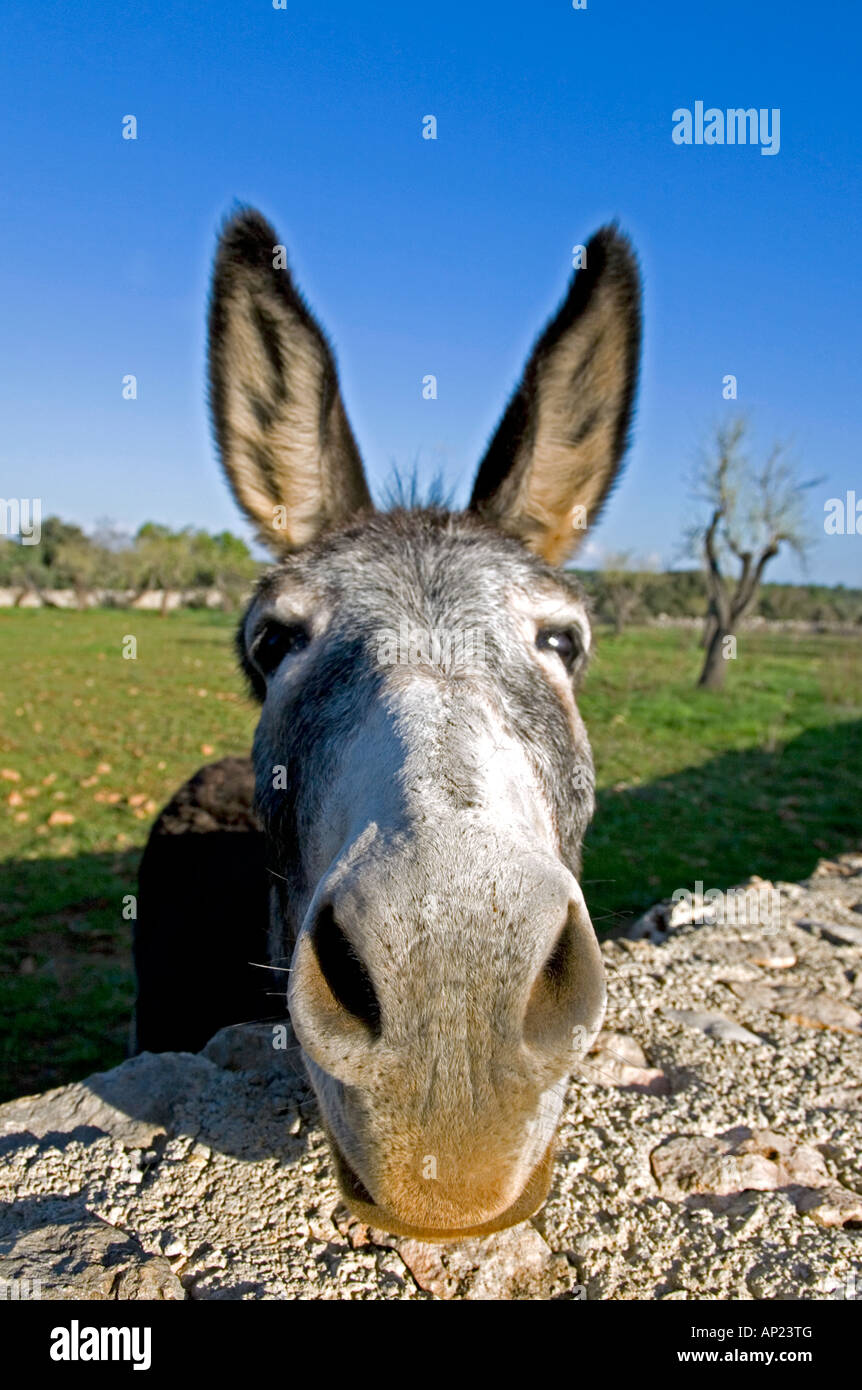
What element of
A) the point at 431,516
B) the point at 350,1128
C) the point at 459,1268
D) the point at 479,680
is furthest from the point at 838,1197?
the point at 431,516

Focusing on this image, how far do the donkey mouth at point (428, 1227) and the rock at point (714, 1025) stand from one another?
1.79m

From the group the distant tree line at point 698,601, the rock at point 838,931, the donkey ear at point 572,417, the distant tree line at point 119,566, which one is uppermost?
the distant tree line at point 119,566

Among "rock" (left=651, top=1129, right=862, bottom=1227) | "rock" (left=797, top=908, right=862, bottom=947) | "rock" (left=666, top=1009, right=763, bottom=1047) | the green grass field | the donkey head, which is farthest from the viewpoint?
the green grass field

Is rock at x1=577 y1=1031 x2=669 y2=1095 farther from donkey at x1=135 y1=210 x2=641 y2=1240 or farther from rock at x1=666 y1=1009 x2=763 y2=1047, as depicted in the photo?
donkey at x1=135 y1=210 x2=641 y2=1240

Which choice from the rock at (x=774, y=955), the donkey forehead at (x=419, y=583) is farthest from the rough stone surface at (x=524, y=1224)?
the donkey forehead at (x=419, y=583)

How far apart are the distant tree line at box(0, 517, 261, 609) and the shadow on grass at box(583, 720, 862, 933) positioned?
205 ft

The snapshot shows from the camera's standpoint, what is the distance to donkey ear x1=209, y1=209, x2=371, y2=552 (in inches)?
140

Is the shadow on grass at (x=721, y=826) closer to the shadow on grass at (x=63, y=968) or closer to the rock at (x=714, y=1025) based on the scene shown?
the rock at (x=714, y=1025)

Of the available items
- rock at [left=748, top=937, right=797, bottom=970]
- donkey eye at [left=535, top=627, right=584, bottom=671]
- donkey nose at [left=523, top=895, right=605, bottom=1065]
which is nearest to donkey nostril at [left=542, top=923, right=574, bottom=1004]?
donkey nose at [left=523, top=895, right=605, bottom=1065]

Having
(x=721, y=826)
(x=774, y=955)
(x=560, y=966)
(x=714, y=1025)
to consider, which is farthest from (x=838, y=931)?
(x=721, y=826)

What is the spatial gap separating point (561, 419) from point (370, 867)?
288 centimetres

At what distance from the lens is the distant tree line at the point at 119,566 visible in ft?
247

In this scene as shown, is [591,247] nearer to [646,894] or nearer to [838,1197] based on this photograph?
[838,1197]

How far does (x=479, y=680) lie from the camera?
7.93 ft
